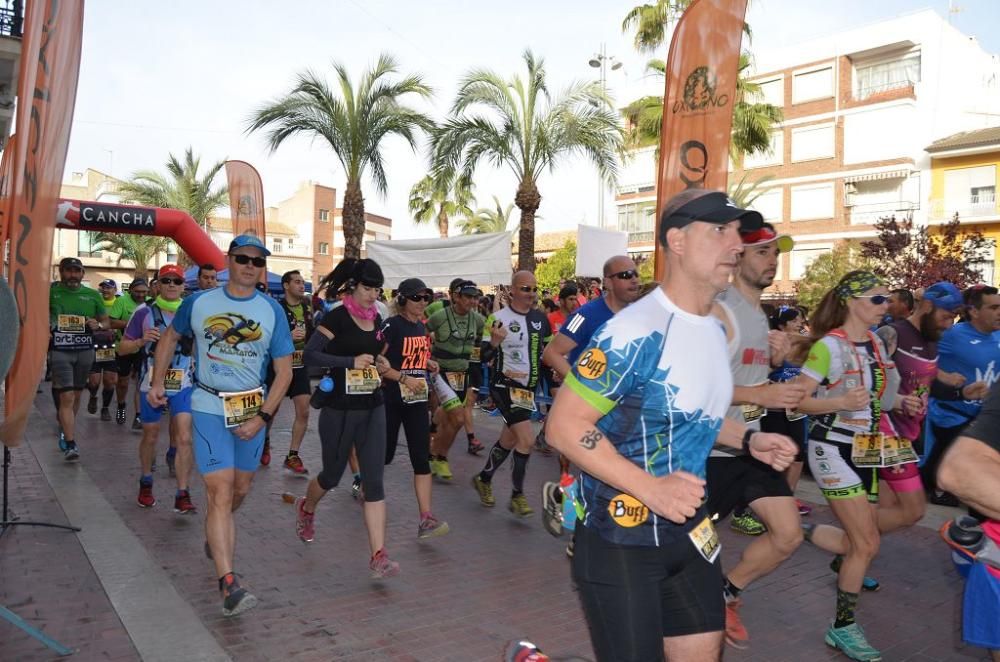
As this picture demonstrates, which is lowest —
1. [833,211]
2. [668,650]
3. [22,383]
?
[668,650]

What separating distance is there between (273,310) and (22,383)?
1.44 meters

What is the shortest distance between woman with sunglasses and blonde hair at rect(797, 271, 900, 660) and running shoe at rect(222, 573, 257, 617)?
3.26 meters

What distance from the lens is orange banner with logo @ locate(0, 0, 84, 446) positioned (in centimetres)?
425

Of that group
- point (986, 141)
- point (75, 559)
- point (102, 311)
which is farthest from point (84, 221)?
point (986, 141)

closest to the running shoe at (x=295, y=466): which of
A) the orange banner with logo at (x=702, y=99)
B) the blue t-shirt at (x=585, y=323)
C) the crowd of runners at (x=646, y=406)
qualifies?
the crowd of runners at (x=646, y=406)

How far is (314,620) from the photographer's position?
4.61 metres

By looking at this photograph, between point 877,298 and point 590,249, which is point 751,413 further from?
point 590,249

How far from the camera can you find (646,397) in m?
2.36

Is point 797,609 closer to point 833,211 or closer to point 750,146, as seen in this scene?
point 750,146

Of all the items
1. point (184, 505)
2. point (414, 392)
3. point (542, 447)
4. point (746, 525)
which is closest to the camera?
point (414, 392)

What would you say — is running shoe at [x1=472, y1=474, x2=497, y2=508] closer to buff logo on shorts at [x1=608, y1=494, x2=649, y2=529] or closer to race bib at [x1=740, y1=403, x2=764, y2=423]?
race bib at [x1=740, y1=403, x2=764, y2=423]

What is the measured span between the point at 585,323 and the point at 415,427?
1593 millimetres

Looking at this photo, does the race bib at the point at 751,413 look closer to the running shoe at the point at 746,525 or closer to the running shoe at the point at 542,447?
the running shoe at the point at 746,525

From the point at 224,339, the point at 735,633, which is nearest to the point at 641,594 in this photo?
the point at 735,633
